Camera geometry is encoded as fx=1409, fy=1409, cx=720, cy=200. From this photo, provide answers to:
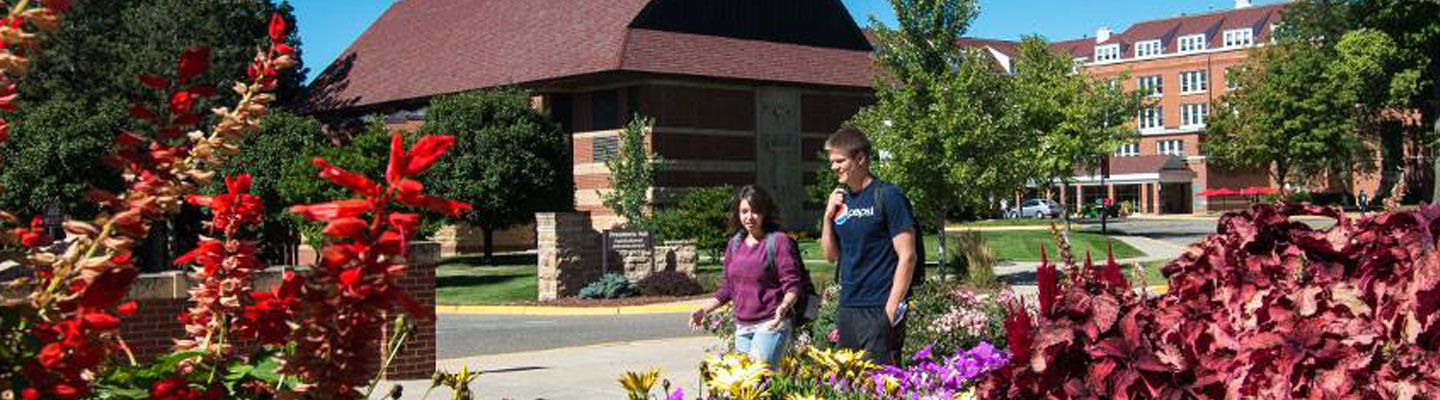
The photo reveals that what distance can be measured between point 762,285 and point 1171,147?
96.1 m

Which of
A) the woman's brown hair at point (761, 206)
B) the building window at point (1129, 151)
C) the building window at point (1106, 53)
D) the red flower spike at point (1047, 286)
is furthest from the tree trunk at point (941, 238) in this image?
the building window at point (1106, 53)

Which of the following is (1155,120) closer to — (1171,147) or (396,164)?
(1171,147)

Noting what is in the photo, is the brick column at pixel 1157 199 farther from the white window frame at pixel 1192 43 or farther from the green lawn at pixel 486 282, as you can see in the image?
the green lawn at pixel 486 282

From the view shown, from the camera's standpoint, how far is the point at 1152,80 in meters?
99.5

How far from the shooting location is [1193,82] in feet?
319

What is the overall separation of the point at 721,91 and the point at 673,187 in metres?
3.78

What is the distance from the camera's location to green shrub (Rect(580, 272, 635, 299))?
987 inches

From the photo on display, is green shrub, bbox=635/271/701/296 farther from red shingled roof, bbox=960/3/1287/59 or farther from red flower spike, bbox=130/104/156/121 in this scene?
red shingled roof, bbox=960/3/1287/59

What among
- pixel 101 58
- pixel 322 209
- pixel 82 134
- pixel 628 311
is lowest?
pixel 628 311

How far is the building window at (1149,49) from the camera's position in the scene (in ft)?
328

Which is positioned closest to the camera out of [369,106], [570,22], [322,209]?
[322,209]

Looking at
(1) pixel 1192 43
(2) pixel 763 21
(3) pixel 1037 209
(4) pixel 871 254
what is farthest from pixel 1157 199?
(4) pixel 871 254

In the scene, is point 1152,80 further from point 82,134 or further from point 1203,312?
point 1203,312

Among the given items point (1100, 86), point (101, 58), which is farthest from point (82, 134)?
point (1100, 86)
